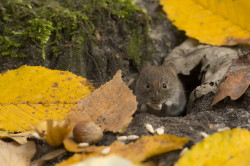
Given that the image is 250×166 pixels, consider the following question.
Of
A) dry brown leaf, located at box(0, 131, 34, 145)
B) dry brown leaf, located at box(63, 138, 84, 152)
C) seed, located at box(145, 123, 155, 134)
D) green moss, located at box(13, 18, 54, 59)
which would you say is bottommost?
dry brown leaf, located at box(0, 131, 34, 145)

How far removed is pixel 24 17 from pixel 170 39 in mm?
1876

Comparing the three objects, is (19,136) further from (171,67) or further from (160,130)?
(171,67)

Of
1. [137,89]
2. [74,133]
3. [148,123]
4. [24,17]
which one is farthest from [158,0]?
[74,133]

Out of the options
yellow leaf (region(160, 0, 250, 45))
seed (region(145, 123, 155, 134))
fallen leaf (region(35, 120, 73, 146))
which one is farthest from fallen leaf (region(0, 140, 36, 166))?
yellow leaf (region(160, 0, 250, 45))

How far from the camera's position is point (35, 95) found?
343 centimetres

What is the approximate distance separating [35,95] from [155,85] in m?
1.50

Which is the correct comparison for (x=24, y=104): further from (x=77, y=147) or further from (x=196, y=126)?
(x=196, y=126)

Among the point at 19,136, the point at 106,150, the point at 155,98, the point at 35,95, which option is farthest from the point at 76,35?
the point at 106,150

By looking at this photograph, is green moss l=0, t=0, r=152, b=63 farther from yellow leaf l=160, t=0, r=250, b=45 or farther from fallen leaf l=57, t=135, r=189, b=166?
fallen leaf l=57, t=135, r=189, b=166

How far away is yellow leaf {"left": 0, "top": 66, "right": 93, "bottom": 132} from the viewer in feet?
10.5

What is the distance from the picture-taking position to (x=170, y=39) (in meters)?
5.00

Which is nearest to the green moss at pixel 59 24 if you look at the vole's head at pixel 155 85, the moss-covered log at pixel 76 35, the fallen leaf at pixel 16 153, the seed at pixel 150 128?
the moss-covered log at pixel 76 35

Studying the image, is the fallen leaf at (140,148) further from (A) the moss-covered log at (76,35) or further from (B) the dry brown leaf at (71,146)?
(A) the moss-covered log at (76,35)

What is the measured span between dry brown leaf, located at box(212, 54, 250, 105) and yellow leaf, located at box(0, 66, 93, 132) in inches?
44.8
